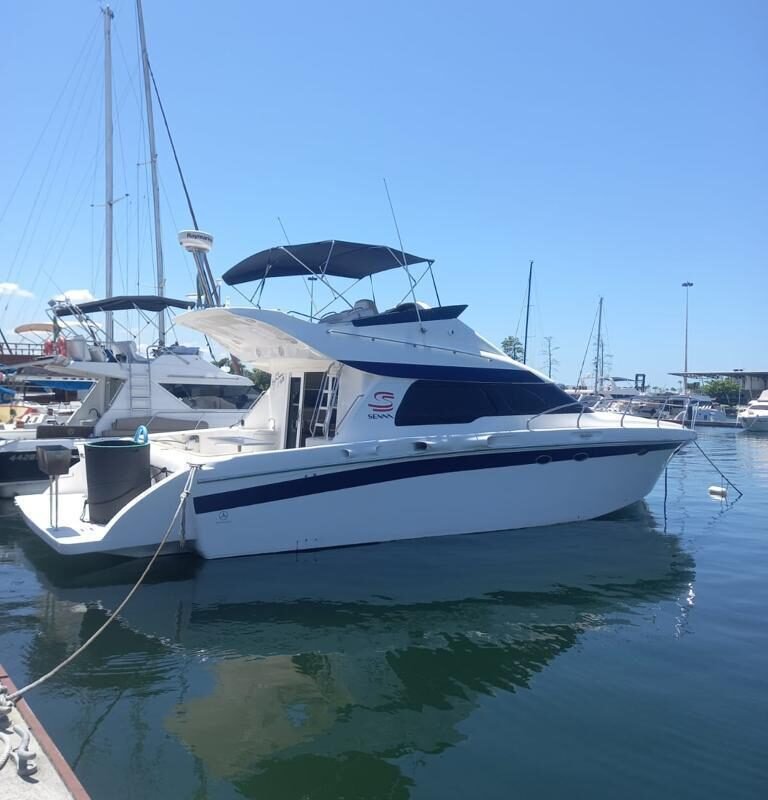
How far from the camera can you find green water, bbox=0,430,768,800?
12.3 ft

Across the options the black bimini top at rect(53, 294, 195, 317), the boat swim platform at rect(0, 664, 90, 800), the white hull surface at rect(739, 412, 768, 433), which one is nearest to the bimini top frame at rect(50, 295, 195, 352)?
the black bimini top at rect(53, 294, 195, 317)

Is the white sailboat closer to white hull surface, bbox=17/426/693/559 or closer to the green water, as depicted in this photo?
white hull surface, bbox=17/426/693/559

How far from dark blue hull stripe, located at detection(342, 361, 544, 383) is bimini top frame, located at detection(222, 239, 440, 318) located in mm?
1119

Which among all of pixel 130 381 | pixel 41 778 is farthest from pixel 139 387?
pixel 41 778

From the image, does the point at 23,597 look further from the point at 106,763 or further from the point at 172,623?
the point at 106,763

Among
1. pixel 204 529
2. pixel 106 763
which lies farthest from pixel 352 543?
pixel 106 763

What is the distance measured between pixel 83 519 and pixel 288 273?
4.33 meters

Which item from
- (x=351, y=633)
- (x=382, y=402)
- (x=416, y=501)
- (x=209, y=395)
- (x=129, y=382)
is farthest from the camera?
(x=209, y=395)

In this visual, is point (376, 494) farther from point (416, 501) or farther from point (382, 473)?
point (416, 501)

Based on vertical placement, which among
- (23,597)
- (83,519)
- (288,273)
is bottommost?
(23,597)

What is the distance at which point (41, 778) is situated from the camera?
9.34 feet

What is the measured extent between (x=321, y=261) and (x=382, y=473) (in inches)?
130

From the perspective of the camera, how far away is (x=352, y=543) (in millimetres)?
7906

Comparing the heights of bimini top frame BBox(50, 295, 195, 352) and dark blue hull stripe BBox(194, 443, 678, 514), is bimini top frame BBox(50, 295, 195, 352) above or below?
above
